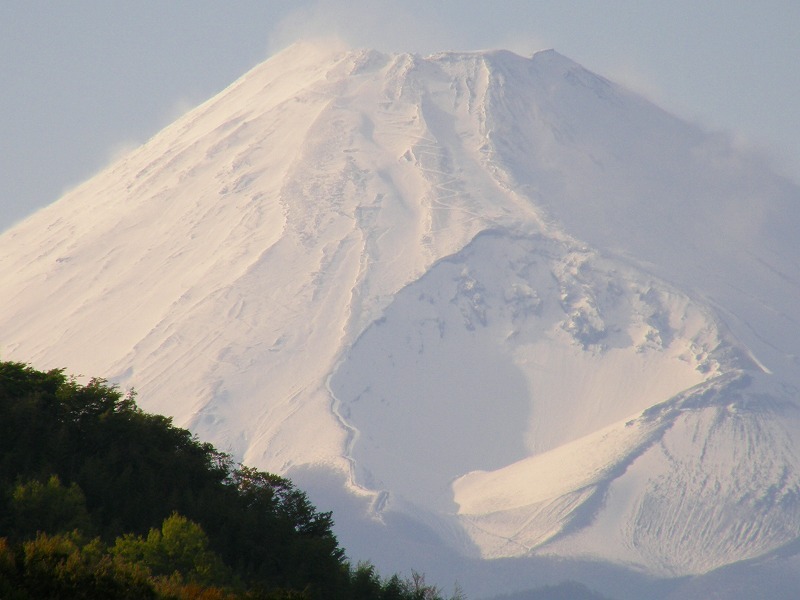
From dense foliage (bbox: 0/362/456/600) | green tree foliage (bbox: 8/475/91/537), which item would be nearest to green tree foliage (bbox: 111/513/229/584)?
dense foliage (bbox: 0/362/456/600)

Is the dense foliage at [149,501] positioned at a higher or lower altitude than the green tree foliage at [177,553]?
higher

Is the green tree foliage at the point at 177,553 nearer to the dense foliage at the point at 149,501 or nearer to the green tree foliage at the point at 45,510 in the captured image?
the dense foliage at the point at 149,501

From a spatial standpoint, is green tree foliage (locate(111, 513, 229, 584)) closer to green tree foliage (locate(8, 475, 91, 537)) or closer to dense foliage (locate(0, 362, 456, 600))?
dense foliage (locate(0, 362, 456, 600))

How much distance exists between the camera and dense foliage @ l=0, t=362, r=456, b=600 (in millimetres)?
40469

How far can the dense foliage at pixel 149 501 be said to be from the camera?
133ft

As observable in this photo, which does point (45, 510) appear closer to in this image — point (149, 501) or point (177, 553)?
point (177, 553)

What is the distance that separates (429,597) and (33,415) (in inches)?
635

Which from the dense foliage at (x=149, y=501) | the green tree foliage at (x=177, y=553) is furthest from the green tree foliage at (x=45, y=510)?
the green tree foliage at (x=177, y=553)

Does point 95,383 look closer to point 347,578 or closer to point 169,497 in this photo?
point 169,497

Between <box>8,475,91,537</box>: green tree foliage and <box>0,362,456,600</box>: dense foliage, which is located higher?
<box>0,362,456,600</box>: dense foliage

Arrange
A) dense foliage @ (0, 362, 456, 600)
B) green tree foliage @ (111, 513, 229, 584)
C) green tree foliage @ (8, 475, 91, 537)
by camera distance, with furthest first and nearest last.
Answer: green tree foliage @ (8, 475, 91, 537) → dense foliage @ (0, 362, 456, 600) → green tree foliage @ (111, 513, 229, 584)

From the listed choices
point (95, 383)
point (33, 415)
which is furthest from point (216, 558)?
point (95, 383)

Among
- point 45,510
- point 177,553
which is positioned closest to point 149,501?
point 45,510

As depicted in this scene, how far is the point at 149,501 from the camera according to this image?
162 feet
